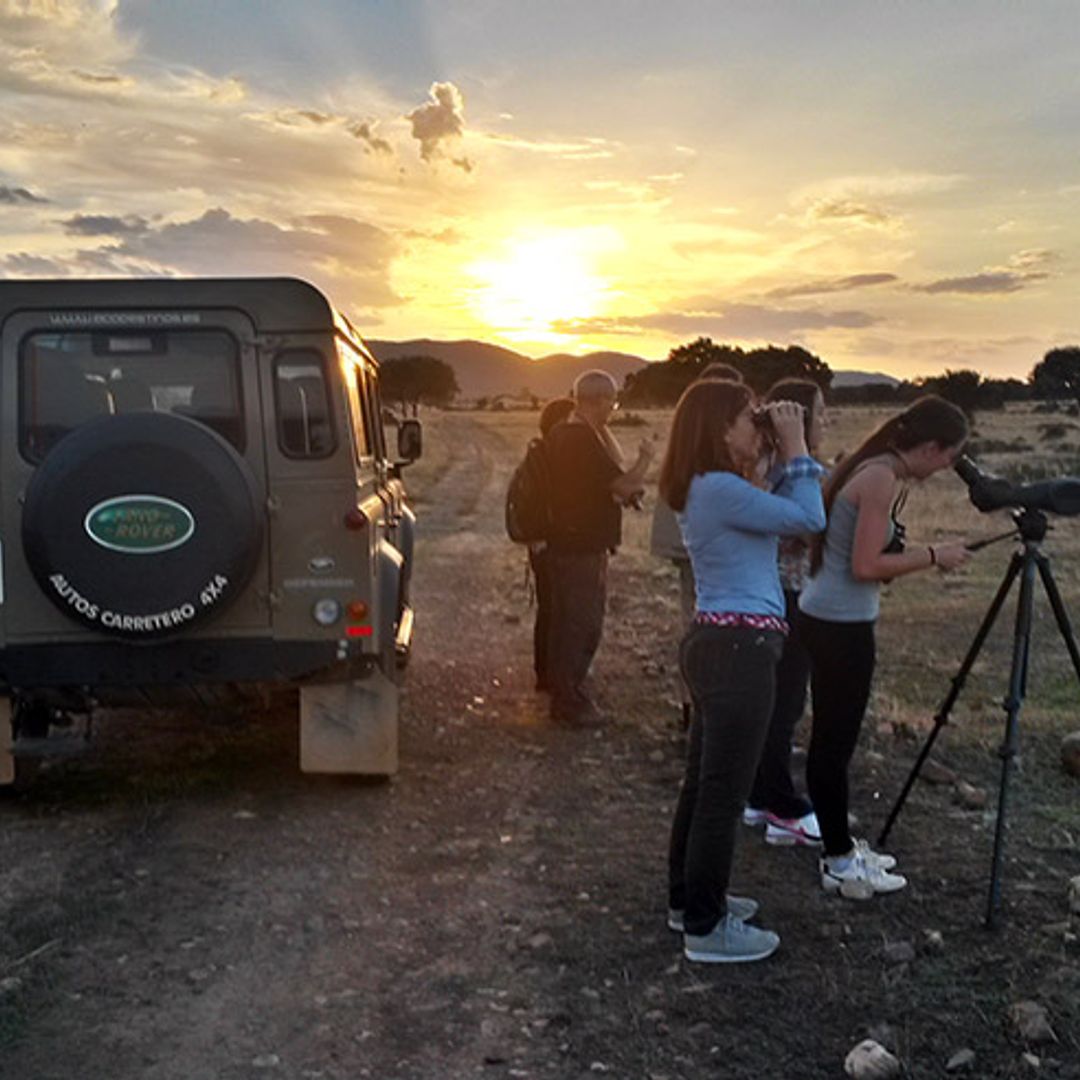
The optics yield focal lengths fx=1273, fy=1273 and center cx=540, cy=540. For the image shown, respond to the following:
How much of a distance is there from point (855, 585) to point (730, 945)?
133cm

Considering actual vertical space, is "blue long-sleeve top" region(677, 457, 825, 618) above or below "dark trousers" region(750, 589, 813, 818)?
above

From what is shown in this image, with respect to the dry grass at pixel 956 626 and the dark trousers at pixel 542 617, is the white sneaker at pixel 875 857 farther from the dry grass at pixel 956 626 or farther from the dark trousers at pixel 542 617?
the dark trousers at pixel 542 617

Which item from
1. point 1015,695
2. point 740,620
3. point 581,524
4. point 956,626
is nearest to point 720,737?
point 740,620

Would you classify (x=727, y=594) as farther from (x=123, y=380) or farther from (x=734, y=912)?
(x=123, y=380)

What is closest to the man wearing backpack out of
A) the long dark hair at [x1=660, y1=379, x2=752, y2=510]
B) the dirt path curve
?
the dirt path curve

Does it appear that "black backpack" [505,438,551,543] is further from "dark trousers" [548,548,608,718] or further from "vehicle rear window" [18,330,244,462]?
"vehicle rear window" [18,330,244,462]

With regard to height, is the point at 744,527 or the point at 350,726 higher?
the point at 744,527

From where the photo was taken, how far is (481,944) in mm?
4398

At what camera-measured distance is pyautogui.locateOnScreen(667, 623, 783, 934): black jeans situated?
13.2 feet

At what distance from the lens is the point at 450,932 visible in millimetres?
4516

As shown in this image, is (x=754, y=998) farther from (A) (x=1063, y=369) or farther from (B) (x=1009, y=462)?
(A) (x=1063, y=369)

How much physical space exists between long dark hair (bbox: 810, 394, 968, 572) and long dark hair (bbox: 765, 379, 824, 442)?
647 millimetres

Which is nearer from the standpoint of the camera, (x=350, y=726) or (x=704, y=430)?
(x=704, y=430)

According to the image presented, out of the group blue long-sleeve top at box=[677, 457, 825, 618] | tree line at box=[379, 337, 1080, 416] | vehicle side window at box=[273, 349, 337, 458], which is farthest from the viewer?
tree line at box=[379, 337, 1080, 416]
